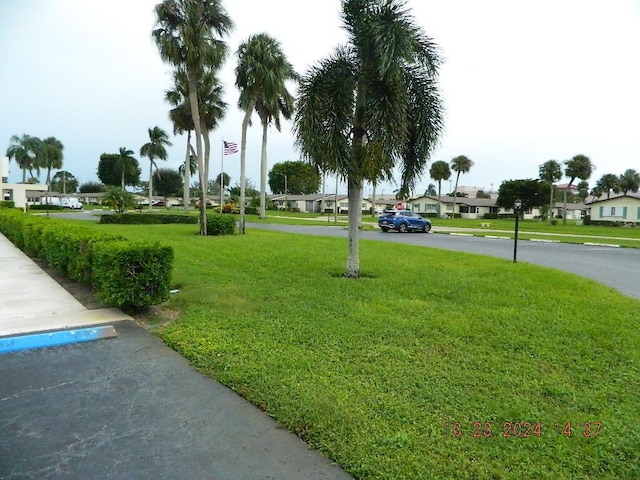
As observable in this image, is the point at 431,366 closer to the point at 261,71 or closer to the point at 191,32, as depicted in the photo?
the point at 191,32

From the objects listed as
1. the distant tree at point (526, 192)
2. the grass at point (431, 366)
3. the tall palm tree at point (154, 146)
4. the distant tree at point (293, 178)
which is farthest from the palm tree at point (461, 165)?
the grass at point (431, 366)

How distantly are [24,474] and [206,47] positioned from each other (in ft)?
60.7

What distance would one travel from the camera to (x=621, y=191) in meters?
89.8

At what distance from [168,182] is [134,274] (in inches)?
4006

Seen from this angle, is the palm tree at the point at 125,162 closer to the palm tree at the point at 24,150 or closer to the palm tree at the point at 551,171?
the palm tree at the point at 24,150

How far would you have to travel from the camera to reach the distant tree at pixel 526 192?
65438 mm

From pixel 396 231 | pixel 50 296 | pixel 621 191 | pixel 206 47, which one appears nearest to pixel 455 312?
pixel 50 296

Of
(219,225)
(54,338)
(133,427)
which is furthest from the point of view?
(219,225)

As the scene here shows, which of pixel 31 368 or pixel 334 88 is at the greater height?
pixel 334 88

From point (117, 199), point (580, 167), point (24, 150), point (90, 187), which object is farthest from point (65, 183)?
point (580, 167)

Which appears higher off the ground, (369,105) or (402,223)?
(369,105)

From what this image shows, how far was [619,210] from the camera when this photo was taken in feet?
168

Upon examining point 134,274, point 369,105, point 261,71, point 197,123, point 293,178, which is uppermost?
point 261,71

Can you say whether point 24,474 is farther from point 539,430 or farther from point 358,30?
point 358,30
